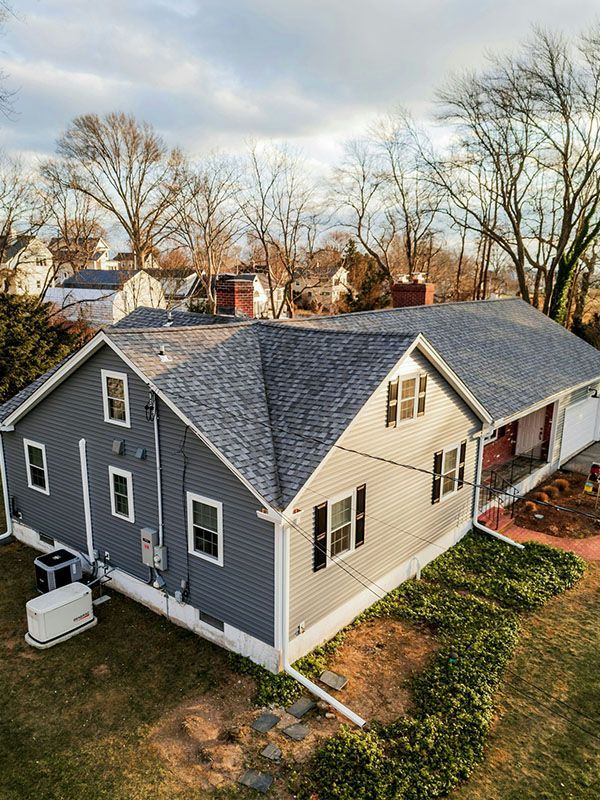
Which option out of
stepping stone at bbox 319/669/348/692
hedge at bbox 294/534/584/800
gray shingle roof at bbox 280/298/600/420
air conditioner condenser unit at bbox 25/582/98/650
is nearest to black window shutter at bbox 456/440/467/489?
gray shingle roof at bbox 280/298/600/420

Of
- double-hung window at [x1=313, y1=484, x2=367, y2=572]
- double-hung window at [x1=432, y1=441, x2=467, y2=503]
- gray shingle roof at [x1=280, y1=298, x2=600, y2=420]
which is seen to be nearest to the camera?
double-hung window at [x1=313, y1=484, x2=367, y2=572]

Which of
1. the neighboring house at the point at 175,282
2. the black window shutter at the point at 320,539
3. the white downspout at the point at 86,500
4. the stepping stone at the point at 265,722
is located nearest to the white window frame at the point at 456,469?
the black window shutter at the point at 320,539

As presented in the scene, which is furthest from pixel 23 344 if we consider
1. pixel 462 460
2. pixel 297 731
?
pixel 297 731

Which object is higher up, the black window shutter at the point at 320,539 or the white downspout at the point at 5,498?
the black window shutter at the point at 320,539

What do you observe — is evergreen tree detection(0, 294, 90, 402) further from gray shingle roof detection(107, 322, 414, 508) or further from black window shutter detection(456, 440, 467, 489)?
black window shutter detection(456, 440, 467, 489)

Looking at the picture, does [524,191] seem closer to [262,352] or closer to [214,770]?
[262,352]

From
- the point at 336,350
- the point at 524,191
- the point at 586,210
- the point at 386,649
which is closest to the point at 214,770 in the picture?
the point at 386,649

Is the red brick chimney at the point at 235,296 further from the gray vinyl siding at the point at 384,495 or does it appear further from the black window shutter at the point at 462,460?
the black window shutter at the point at 462,460
